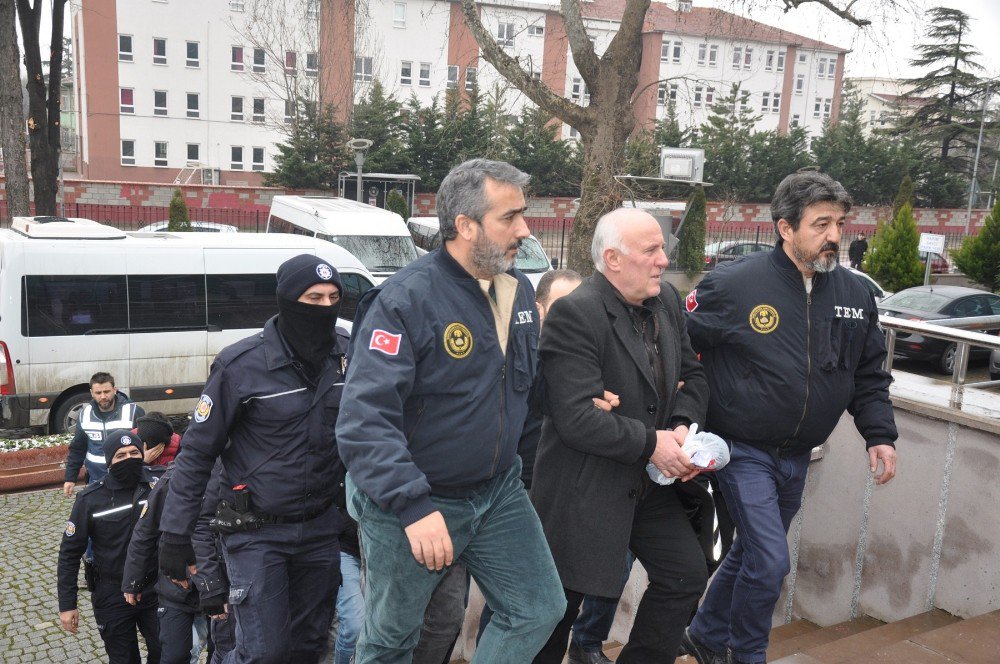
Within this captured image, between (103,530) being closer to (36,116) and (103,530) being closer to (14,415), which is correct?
(14,415)

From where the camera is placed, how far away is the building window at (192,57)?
152 feet

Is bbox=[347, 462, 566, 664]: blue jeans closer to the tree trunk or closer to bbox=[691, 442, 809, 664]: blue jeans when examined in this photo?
bbox=[691, 442, 809, 664]: blue jeans

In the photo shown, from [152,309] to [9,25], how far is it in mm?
6880

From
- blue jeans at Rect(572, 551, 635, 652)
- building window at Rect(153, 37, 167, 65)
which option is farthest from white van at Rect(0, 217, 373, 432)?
building window at Rect(153, 37, 167, 65)

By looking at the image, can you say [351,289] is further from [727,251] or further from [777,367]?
[727,251]

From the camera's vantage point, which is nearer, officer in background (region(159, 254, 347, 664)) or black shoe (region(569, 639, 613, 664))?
officer in background (region(159, 254, 347, 664))

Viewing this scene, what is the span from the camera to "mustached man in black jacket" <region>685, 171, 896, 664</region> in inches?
137

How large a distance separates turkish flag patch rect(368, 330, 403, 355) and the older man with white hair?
664 millimetres

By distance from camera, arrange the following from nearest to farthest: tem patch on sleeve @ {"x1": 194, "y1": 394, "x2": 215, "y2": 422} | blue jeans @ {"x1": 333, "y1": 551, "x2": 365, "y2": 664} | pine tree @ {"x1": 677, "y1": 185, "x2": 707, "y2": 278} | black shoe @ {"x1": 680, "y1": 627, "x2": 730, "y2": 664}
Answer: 1. tem patch on sleeve @ {"x1": 194, "y1": 394, "x2": 215, "y2": 422}
2. black shoe @ {"x1": 680, "y1": 627, "x2": 730, "y2": 664}
3. blue jeans @ {"x1": 333, "y1": 551, "x2": 365, "y2": 664}
4. pine tree @ {"x1": 677, "y1": 185, "x2": 707, "y2": 278}

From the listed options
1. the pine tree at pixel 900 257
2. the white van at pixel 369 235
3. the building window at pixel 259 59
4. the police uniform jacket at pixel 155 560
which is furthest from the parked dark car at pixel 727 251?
the building window at pixel 259 59

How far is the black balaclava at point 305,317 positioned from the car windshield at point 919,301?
1416 centimetres

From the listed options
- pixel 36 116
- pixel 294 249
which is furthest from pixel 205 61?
pixel 294 249

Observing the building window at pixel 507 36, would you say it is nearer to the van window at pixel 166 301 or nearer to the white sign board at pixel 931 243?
the van window at pixel 166 301

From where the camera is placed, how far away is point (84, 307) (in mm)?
10586
